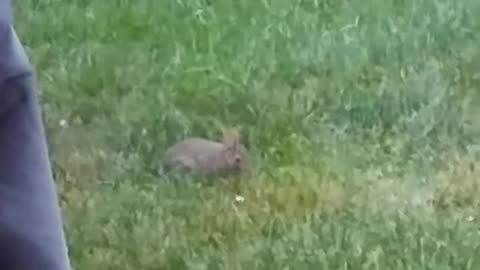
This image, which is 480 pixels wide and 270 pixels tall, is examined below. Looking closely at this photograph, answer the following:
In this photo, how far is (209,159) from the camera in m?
3.13

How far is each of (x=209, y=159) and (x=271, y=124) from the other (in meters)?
0.30

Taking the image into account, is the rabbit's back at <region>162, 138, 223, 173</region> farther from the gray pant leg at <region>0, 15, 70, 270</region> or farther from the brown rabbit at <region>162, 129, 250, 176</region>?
the gray pant leg at <region>0, 15, 70, 270</region>

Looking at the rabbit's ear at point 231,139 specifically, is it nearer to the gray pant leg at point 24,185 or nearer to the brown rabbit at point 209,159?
the brown rabbit at point 209,159

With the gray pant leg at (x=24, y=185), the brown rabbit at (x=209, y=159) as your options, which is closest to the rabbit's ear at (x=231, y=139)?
the brown rabbit at (x=209, y=159)

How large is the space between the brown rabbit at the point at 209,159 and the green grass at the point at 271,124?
0.04 metres

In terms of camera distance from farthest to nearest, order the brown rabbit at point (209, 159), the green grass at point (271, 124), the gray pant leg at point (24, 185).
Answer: the brown rabbit at point (209, 159), the green grass at point (271, 124), the gray pant leg at point (24, 185)

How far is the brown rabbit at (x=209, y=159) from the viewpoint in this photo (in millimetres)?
3121

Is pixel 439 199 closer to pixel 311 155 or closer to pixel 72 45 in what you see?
pixel 311 155

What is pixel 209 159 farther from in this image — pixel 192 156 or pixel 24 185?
pixel 24 185

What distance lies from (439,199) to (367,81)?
2.10ft

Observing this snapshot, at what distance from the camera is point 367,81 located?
11.8 ft

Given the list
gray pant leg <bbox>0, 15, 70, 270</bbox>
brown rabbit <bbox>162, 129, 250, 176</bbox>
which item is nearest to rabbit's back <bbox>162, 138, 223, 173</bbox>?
brown rabbit <bbox>162, 129, 250, 176</bbox>

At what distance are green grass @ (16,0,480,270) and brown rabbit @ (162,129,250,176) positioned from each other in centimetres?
4

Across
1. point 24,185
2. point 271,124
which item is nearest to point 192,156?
point 271,124
